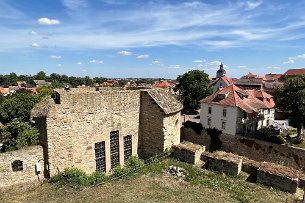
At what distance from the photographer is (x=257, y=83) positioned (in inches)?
2589

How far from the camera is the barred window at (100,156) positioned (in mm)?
16438

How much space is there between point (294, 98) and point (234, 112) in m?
6.55

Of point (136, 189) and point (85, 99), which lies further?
point (85, 99)

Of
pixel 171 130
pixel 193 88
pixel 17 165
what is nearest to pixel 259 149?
pixel 171 130

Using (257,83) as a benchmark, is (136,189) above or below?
below

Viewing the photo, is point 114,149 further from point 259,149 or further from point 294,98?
point 294,98

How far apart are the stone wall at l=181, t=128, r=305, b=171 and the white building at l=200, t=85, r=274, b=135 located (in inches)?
112

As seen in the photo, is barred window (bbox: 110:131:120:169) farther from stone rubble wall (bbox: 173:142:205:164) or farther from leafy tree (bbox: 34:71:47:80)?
leafy tree (bbox: 34:71:47:80)

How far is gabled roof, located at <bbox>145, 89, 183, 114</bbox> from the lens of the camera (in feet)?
58.6

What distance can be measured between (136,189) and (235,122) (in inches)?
822

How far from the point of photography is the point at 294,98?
27266mm

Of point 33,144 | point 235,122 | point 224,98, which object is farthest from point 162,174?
point 224,98

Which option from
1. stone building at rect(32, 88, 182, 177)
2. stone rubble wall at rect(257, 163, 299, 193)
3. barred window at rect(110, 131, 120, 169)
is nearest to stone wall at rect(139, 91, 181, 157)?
stone building at rect(32, 88, 182, 177)

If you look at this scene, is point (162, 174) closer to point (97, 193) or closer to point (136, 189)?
point (136, 189)
